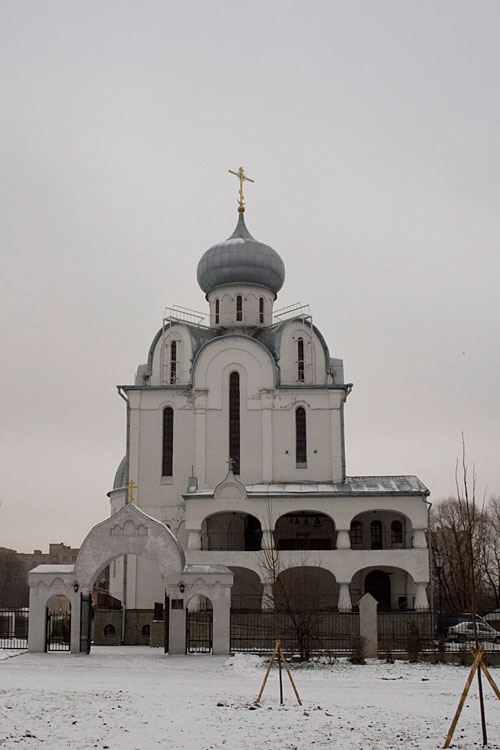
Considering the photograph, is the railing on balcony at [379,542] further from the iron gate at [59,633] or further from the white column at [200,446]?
the iron gate at [59,633]

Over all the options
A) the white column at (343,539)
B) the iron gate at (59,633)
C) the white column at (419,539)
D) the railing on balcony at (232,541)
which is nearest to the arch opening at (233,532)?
the railing on balcony at (232,541)

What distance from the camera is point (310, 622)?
72.4ft

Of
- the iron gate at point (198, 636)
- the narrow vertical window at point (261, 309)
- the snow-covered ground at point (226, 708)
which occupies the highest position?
the narrow vertical window at point (261, 309)

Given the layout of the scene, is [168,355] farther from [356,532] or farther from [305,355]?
[356,532]

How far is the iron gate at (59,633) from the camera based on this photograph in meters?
25.4

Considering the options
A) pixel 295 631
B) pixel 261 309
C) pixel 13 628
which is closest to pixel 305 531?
pixel 261 309

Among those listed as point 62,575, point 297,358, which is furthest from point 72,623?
point 297,358

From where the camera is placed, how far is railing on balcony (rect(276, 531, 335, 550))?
3591cm

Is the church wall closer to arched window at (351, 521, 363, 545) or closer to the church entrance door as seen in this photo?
arched window at (351, 521, 363, 545)

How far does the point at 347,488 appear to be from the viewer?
34188 millimetres

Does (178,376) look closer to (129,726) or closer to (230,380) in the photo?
(230,380)

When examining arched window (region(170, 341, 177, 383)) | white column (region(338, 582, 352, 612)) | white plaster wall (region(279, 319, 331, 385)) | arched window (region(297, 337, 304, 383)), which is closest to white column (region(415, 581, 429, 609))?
white column (region(338, 582, 352, 612))

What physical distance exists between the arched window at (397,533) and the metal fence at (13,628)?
46.6 feet

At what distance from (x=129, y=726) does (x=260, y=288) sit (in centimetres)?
3006
